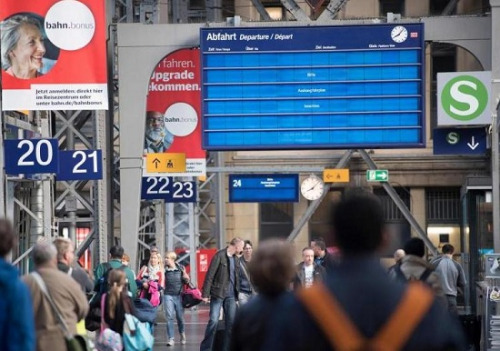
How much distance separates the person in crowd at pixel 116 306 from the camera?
1359 centimetres

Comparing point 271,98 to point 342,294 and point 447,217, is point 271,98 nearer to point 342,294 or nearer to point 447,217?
point 342,294

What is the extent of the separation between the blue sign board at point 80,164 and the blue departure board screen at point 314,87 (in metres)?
3.25

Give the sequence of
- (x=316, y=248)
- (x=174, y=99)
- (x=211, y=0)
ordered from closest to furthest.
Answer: (x=316, y=248) < (x=174, y=99) < (x=211, y=0)

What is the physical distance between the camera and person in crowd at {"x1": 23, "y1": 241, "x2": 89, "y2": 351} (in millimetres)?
10180

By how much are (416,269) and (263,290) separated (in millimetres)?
4760

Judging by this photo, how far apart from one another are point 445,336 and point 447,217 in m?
45.0

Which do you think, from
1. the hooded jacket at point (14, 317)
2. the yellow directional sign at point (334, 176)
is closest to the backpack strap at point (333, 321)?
the hooded jacket at point (14, 317)

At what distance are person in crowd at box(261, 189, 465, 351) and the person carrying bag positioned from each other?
5419 mm

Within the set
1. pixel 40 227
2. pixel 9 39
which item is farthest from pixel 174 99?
pixel 9 39

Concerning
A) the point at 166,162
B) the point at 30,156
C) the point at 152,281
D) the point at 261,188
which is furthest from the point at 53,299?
the point at 261,188

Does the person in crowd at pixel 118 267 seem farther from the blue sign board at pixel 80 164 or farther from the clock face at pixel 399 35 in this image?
the clock face at pixel 399 35

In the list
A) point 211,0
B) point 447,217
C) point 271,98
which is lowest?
point 447,217

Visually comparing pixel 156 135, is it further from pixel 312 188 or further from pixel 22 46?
pixel 22 46

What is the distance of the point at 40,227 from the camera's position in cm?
2186
